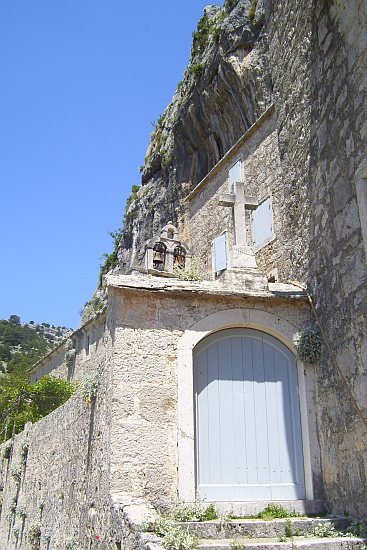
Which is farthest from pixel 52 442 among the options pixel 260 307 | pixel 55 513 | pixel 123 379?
pixel 260 307

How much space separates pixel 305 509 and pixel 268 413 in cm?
113

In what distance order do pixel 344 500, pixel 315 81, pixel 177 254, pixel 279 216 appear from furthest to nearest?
pixel 177 254 < pixel 279 216 < pixel 315 81 < pixel 344 500

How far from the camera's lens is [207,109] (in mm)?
17125

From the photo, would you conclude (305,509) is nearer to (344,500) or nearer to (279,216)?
(344,500)

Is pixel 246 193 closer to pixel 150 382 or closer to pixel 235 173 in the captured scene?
pixel 235 173

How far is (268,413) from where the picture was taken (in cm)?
666

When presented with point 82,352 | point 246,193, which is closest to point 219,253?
point 246,193

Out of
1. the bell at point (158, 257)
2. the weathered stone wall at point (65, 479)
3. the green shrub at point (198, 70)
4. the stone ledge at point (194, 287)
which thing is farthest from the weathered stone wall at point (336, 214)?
the green shrub at point (198, 70)

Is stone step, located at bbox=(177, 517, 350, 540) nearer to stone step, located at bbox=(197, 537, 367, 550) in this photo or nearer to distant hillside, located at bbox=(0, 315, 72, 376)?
stone step, located at bbox=(197, 537, 367, 550)

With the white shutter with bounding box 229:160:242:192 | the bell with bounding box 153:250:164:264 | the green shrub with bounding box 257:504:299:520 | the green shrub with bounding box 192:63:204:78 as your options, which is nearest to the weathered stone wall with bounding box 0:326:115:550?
the green shrub with bounding box 257:504:299:520

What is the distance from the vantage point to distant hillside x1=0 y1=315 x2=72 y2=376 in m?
53.0

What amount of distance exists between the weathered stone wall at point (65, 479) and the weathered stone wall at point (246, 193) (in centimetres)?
433

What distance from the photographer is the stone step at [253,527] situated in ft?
17.4

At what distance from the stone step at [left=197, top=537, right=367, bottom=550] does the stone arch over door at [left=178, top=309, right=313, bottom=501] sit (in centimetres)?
105
